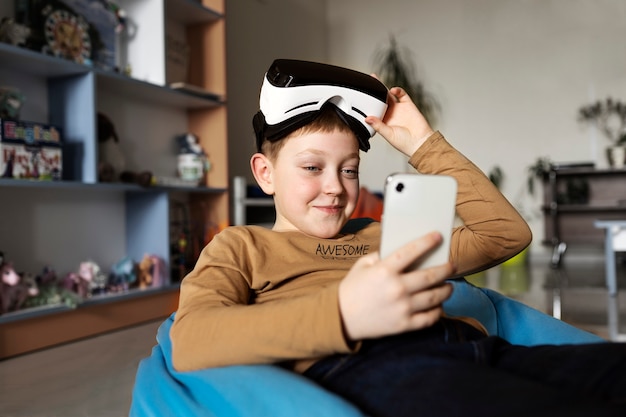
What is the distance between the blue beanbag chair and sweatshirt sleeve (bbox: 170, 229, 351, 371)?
0.06ft

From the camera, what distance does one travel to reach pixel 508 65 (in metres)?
5.68

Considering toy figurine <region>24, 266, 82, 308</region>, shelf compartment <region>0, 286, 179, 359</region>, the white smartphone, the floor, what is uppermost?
the white smartphone

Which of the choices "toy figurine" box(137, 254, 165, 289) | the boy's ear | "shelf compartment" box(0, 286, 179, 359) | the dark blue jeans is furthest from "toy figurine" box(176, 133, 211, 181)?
the dark blue jeans

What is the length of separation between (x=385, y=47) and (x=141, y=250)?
12.9 ft

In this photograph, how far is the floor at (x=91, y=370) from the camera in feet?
5.09

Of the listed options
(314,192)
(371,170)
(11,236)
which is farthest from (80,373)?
(371,170)

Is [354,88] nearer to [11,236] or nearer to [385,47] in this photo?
[11,236]

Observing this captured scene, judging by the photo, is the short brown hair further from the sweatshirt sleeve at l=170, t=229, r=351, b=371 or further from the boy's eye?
the sweatshirt sleeve at l=170, t=229, r=351, b=371

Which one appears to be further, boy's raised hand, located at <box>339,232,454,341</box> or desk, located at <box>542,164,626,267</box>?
desk, located at <box>542,164,626,267</box>

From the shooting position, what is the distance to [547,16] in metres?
5.55

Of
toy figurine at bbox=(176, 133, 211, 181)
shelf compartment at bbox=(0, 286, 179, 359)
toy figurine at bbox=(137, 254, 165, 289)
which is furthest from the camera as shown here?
toy figurine at bbox=(176, 133, 211, 181)

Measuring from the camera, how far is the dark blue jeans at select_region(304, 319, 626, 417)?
550 mm

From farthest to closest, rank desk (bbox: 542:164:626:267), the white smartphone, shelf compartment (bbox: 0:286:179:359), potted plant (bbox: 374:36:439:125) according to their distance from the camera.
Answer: potted plant (bbox: 374:36:439:125) → desk (bbox: 542:164:626:267) → shelf compartment (bbox: 0:286:179:359) → the white smartphone

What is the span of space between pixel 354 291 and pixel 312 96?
0.41m
